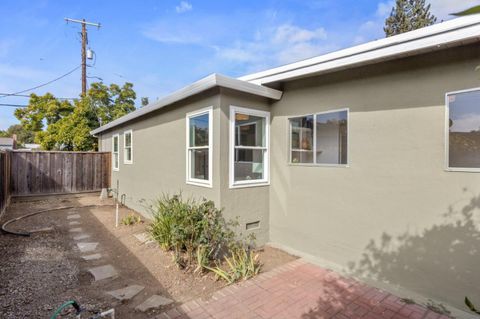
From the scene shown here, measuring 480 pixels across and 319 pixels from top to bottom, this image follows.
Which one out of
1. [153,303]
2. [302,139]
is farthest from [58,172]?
[302,139]

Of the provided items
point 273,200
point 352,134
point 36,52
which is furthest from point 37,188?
point 352,134

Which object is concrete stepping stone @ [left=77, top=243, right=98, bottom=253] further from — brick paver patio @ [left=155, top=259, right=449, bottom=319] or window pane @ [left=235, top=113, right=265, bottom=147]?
window pane @ [left=235, top=113, right=265, bottom=147]

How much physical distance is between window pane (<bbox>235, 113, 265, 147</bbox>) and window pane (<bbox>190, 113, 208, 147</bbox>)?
26.4 inches

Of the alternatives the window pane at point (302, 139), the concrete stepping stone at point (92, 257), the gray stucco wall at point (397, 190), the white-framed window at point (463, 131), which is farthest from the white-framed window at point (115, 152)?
the white-framed window at point (463, 131)

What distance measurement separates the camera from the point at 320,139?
4891mm

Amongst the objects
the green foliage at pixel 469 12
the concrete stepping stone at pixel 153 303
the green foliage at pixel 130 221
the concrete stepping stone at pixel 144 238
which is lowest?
the concrete stepping stone at pixel 153 303

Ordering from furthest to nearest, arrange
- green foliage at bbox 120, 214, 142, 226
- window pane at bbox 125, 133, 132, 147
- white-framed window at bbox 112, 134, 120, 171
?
white-framed window at bbox 112, 134, 120, 171, window pane at bbox 125, 133, 132, 147, green foliage at bbox 120, 214, 142, 226

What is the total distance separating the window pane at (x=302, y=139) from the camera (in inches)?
199

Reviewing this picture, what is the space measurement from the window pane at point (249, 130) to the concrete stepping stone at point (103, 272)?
10.4 ft

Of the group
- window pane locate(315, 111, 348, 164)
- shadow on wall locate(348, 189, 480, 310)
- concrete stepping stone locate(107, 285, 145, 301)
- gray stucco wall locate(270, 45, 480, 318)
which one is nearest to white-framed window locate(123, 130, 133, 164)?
concrete stepping stone locate(107, 285, 145, 301)

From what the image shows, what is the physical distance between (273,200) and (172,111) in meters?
3.42

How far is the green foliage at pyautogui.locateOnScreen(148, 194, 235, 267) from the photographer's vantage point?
458 cm

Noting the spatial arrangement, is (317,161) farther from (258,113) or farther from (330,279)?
(330,279)

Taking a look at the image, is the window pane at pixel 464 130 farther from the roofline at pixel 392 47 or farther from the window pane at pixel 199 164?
the window pane at pixel 199 164
